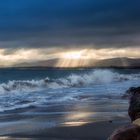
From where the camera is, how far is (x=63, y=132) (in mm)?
10062

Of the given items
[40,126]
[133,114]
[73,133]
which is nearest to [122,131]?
[133,114]

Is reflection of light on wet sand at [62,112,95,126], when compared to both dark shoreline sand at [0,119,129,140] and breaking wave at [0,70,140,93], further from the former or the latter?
breaking wave at [0,70,140,93]

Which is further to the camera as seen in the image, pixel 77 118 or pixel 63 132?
pixel 77 118

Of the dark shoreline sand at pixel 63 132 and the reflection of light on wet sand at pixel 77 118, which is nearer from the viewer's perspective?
the dark shoreline sand at pixel 63 132

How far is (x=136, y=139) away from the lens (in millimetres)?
5531

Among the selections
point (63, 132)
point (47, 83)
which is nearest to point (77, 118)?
point (63, 132)

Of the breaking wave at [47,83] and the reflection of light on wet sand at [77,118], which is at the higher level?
the breaking wave at [47,83]

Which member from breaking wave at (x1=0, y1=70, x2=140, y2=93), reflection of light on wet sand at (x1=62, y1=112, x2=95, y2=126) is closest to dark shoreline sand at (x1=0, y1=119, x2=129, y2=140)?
reflection of light on wet sand at (x1=62, y1=112, x2=95, y2=126)

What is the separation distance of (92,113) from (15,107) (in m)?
3.14

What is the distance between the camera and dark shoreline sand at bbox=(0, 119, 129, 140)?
31.3ft

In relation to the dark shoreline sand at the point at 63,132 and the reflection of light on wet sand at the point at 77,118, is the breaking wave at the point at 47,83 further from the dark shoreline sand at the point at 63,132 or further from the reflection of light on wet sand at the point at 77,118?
the dark shoreline sand at the point at 63,132

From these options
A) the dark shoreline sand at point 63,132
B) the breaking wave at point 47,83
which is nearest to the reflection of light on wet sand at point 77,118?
the dark shoreline sand at point 63,132

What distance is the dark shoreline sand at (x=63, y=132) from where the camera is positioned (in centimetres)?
954

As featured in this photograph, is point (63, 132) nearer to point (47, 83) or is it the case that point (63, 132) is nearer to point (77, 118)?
point (77, 118)
